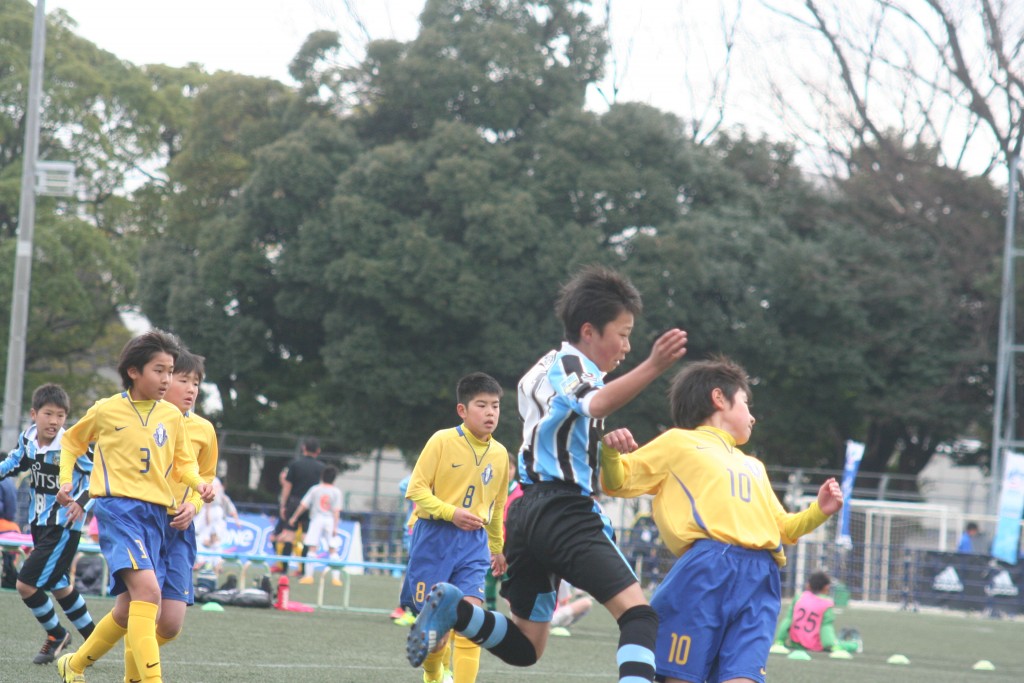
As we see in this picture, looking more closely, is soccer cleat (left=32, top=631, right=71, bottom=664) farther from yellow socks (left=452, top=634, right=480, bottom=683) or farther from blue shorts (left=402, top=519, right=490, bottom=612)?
yellow socks (left=452, top=634, right=480, bottom=683)

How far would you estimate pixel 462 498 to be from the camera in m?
7.64

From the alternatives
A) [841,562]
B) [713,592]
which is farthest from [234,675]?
[841,562]

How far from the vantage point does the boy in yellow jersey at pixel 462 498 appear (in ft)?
24.1

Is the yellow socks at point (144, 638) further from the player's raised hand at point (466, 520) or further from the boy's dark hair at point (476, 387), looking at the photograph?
the boy's dark hair at point (476, 387)

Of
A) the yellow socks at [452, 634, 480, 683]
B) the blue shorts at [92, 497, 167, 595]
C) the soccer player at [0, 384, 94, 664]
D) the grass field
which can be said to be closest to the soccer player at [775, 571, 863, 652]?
the grass field

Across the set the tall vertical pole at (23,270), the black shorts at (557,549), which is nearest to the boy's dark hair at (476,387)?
the black shorts at (557,549)

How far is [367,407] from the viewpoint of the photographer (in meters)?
27.3

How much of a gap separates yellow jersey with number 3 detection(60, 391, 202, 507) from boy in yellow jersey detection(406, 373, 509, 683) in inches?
62.9

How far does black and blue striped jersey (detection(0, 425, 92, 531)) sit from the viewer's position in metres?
7.59

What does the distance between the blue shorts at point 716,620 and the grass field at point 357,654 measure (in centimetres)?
330

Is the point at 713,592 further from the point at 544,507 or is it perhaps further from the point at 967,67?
the point at 967,67

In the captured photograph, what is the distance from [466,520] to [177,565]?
1518 millimetres

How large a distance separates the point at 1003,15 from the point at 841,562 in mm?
13733

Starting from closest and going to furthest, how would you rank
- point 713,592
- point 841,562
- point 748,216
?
point 713,592 < point 841,562 < point 748,216
